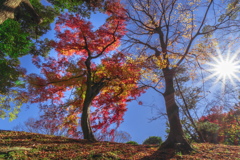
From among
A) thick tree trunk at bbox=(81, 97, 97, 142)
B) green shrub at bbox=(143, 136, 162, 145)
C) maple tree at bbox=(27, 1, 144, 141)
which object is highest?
maple tree at bbox=(27, 1, 144, 141)

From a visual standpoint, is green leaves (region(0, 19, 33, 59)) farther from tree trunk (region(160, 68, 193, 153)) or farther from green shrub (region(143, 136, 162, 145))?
green shrub (region(143, 136, 162, 145))

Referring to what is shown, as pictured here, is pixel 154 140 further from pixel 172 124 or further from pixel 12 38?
pixel 12 38

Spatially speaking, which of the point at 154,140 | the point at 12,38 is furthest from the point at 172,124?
the point at 12,38

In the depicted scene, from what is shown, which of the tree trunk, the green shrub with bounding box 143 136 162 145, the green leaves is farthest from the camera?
the green shrub with bounding box 143 136 162 145

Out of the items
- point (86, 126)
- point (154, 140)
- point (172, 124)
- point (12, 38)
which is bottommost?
point (154, 140)

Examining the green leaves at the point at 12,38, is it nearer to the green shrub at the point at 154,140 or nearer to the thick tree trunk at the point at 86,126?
the thick tree trunk at the point at 86,126

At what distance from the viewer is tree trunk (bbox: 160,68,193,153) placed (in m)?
5.91

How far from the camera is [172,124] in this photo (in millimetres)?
6492

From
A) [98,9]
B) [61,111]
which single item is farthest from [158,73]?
[61,111]

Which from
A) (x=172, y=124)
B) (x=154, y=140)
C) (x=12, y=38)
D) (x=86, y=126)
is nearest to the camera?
(x=172, y=124)

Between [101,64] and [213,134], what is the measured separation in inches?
501

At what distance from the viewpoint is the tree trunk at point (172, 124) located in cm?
591

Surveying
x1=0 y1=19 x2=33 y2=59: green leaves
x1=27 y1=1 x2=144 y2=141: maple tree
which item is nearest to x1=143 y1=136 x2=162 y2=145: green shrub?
x1=27 y1=1 x2=144 y2=141: maple tree

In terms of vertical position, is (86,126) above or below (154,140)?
above
